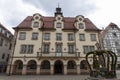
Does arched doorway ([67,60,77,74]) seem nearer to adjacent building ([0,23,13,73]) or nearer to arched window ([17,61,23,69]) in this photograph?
arched window ([17,61,23,69])

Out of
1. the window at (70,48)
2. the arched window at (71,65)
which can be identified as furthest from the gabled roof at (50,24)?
the arched window at (71,65)

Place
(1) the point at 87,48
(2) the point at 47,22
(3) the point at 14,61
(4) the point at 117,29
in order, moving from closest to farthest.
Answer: (3) the point at 14,61 < (1) the point at 87,48 < (2) the point at 47,22 < (4) the point at 117,29

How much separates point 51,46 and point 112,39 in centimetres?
1973

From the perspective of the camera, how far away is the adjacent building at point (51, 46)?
24250mm

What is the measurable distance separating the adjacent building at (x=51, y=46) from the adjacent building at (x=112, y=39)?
8.28 m

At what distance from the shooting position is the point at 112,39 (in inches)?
1371

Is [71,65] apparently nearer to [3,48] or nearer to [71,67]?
[71,67]

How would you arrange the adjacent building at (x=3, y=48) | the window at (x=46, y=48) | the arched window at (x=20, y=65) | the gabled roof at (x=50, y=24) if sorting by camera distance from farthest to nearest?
the adjacent building at (x=3, y=48)
the gabled roof at (x=50, y=24)
the arched window at (x=20, y=65)
the window at (x=46, y=48)

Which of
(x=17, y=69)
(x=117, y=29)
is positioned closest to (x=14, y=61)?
(x=17, y=69)

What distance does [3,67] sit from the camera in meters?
31.5

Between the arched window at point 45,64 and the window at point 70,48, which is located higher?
the window at point 70,48

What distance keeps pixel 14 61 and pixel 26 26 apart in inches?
317

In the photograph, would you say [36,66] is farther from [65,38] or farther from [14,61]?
[65,38]

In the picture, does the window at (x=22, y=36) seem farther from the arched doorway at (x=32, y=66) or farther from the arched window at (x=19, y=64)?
the arched doorway at (x=32, y=66)
